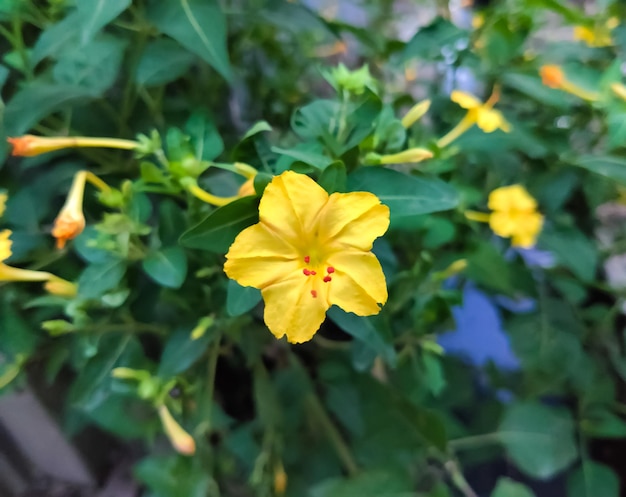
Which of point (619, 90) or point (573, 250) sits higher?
point (619, 90)

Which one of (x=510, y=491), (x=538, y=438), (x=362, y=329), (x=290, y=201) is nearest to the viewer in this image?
(x=290, y=201)

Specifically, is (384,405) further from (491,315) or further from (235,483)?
(491,315)

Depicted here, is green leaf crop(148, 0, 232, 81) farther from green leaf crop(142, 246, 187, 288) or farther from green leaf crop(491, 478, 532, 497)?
green leaf crop(491, 478, 532, 497)

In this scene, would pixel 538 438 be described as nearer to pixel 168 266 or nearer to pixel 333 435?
pixel 333 435

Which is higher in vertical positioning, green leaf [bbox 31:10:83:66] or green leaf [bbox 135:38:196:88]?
green leaf [bbox 31:10:83:66]

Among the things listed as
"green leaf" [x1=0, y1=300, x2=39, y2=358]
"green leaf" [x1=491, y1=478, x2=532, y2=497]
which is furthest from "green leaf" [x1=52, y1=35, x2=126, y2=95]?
"green leaf" [x1=491, y1=478, x2=532, y2=497]

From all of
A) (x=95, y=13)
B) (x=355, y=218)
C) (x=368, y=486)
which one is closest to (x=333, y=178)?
(x=355, y=218)

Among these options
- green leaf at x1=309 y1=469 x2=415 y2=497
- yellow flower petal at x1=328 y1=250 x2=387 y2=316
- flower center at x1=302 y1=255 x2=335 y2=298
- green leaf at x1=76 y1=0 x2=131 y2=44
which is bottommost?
green leaf at x1=309 y1=469 x2=415 y2=497
